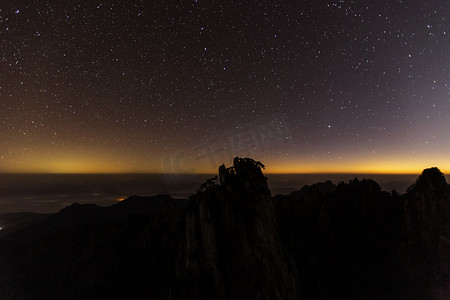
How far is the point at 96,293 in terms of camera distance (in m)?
87.2

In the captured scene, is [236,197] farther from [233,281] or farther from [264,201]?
[233,281]

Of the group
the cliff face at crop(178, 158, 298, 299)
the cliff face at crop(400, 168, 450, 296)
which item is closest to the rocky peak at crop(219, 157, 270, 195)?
the cliff face at crop(178, 158, 298, 299)

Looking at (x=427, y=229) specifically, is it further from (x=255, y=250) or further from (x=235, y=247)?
(x=235, y=247)

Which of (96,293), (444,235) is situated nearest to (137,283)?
(96,293)

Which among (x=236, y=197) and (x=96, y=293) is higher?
(x=236, y=197)

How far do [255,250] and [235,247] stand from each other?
9.77 feet

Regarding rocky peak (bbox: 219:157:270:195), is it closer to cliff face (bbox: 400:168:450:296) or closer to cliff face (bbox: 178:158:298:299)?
cliff face (bbox: 178:158:298:299)

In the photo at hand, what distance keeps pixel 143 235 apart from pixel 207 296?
80105 millimetres

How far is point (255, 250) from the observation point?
35406 mm

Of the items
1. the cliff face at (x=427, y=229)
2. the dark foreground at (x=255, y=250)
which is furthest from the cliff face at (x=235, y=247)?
the cliff face at (x=427, y=229)

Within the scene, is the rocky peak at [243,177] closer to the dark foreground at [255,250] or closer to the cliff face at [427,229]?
the dark foreground at [255,250]

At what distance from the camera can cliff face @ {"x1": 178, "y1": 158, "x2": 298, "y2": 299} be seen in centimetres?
3403

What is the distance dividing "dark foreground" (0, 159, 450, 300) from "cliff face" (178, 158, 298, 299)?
0.46 feet

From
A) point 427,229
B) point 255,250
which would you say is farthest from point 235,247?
point 427,229
